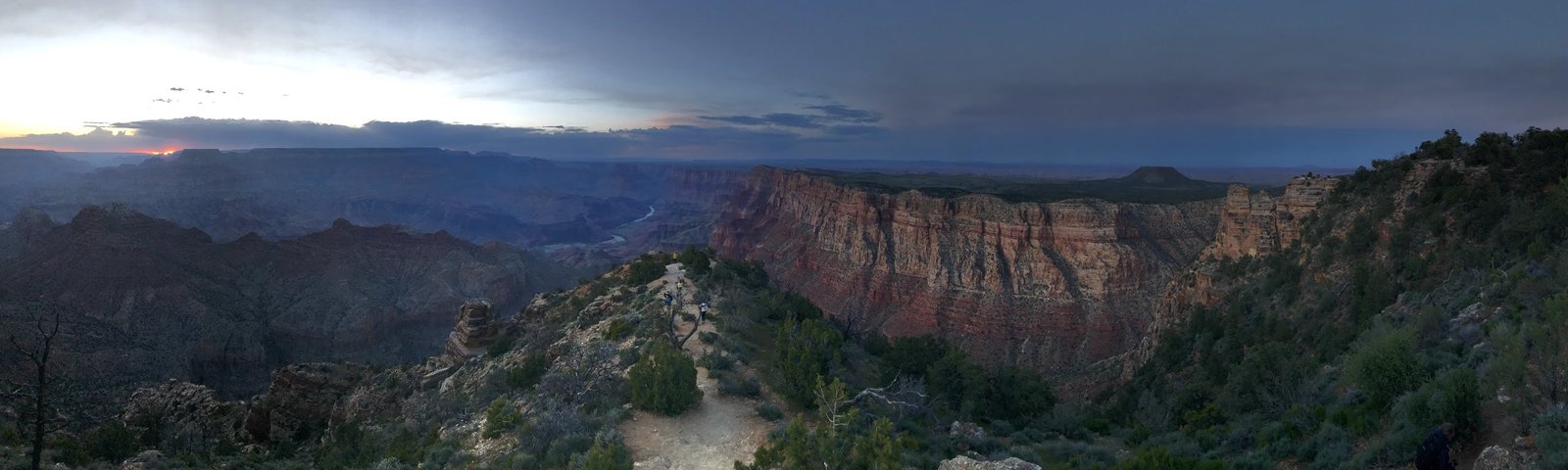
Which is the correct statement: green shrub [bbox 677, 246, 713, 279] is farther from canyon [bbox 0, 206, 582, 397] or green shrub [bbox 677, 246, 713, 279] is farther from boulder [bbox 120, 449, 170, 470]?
canyon [bbox 0, 206, 582, 397]

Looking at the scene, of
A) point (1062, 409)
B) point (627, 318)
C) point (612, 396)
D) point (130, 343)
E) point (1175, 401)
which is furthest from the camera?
point (130, 343)

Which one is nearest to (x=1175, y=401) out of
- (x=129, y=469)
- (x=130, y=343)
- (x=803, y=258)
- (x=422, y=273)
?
(x=129, y=469)

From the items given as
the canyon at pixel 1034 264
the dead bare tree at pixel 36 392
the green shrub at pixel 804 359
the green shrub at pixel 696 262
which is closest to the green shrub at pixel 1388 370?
the green shrub at pixel 804 359

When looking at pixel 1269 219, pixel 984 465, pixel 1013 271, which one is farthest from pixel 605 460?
pixel 1013 271

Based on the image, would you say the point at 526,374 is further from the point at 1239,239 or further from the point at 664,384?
the point at 1239,239

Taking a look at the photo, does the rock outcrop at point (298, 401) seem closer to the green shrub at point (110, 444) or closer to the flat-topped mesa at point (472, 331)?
the flat-topped mesa at point (472, 331)

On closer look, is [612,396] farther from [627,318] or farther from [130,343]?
[130,343]
